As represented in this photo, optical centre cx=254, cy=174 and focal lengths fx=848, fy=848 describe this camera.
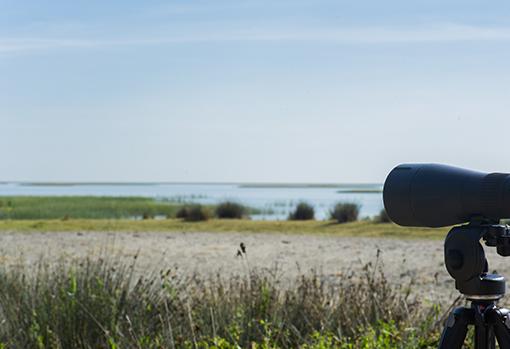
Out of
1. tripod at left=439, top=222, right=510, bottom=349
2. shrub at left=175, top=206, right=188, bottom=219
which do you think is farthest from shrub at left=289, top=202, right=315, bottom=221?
tripod at left=439, top=222, right=510, bottom=349

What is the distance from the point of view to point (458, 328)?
105 inches

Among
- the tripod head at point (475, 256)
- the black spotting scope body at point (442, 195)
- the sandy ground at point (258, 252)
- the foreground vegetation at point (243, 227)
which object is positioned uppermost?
the black spotting scope body at point (442, 195)

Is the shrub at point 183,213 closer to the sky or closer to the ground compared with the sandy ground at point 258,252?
closer to the sky

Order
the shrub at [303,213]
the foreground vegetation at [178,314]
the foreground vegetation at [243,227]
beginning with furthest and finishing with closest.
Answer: the shrub at [303,213] < the foreground vegetation at [243,227] < the foreground vegetation at [178,314]

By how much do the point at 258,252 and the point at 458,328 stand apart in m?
11.8


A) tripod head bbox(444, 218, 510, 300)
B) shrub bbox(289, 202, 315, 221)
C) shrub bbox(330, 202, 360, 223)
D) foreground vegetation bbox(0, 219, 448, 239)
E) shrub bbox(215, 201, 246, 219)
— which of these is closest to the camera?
tripod head bbox(444, 218, 510, 300)

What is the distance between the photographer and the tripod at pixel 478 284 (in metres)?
2.57

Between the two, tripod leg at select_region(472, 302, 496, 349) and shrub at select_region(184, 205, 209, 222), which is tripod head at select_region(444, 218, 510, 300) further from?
shrub at select_region(184, 205, 209, 222)

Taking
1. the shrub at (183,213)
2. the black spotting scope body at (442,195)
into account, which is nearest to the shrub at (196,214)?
the shrub at (183,213)

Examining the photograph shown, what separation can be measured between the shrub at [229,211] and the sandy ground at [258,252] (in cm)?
657

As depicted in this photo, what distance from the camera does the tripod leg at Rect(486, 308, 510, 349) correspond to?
2596 mm

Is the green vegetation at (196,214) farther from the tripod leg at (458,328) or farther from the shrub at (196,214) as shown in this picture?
the tripod leg at (458,328)

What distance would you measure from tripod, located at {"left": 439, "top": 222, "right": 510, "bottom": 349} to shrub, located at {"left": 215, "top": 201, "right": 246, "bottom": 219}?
2228cm

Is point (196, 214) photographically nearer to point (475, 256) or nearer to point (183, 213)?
point (183, 213)
